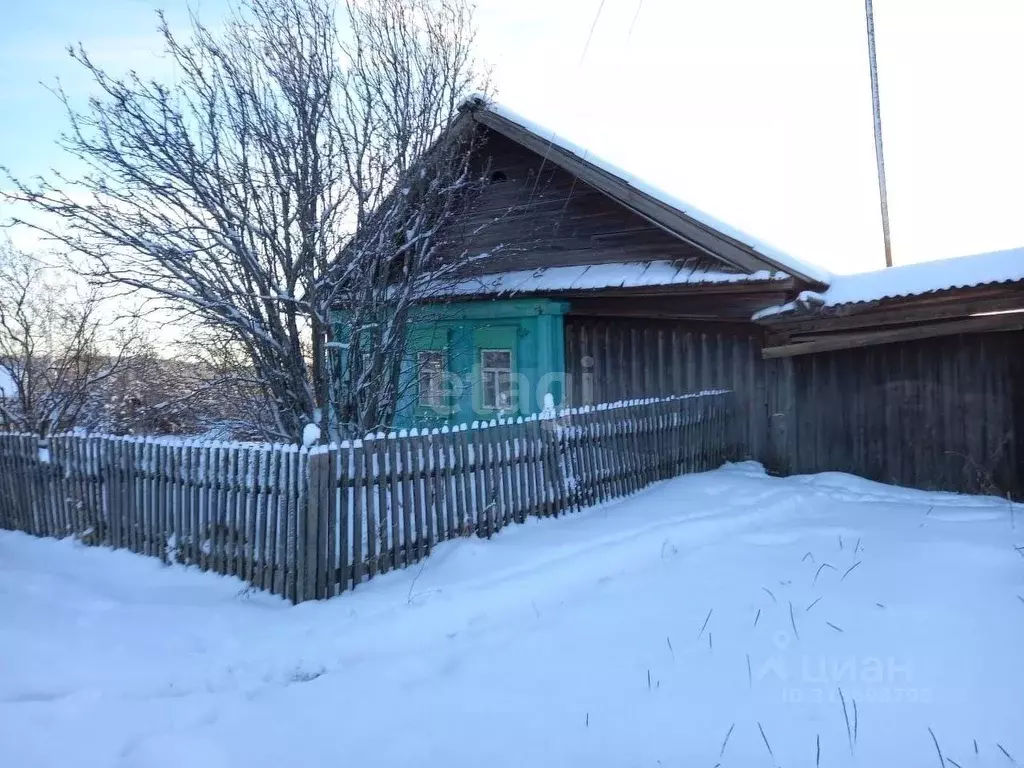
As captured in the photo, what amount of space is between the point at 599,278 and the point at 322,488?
6.11 metres

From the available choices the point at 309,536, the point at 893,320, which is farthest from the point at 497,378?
the point at 309,536

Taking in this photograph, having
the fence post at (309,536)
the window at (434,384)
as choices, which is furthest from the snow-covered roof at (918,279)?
the fence post at (309,536)

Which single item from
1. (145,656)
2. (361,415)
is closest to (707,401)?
(361,415)

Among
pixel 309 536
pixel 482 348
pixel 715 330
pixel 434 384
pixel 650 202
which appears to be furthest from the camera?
pixel 434 384

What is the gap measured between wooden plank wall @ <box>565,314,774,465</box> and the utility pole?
7643mm

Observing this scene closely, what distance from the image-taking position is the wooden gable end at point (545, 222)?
10023 mm

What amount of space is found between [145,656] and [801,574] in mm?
4612

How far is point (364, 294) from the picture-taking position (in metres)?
7.82

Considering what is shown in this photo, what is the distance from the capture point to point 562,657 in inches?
154

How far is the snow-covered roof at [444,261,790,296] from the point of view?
29.0 ft

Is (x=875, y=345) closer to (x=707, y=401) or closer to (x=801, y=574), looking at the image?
(x=707, y=401)

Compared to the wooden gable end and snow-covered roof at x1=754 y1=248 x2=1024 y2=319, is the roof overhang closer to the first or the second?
snow-covered roof at x1=754 y1=248 x2=1024 y2=319

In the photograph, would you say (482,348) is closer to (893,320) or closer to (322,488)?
(893,320)

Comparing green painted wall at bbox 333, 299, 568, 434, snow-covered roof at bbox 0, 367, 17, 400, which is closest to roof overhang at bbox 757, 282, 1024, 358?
green painted wall at bbox 333, 299, 568, 434
